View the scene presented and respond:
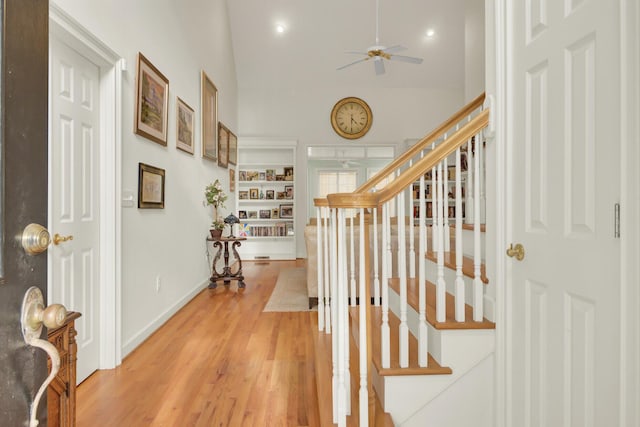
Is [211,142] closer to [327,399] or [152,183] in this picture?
[152,183]

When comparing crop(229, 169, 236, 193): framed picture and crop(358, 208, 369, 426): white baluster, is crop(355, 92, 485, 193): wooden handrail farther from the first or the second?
crop(229, 169, 236, 193): framed picture

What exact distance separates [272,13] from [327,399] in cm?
630

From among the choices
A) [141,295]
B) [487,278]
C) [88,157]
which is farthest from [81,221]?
[487,278]

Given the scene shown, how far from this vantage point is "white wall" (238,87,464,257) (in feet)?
23.6

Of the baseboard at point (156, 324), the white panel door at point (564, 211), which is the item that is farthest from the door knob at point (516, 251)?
the baseboard at point (156, 324)

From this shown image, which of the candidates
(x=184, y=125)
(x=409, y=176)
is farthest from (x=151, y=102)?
(x=409, y=176)

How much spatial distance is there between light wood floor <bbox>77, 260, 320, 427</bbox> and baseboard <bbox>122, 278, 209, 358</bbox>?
0.05m

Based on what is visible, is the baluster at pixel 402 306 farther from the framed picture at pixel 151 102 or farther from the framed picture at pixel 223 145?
the framed picture at pixel 223 145

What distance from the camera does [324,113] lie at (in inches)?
285

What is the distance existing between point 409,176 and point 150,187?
2307 millimetres

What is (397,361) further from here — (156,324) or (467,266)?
(156,324)

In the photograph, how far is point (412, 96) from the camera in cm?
729

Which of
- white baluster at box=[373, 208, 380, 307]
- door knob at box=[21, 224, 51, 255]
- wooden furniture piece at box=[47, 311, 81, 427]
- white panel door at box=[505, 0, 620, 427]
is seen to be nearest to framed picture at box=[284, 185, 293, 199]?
white baluster at box=[373, 208, 380, 307]

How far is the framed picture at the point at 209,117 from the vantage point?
14.9 ft
